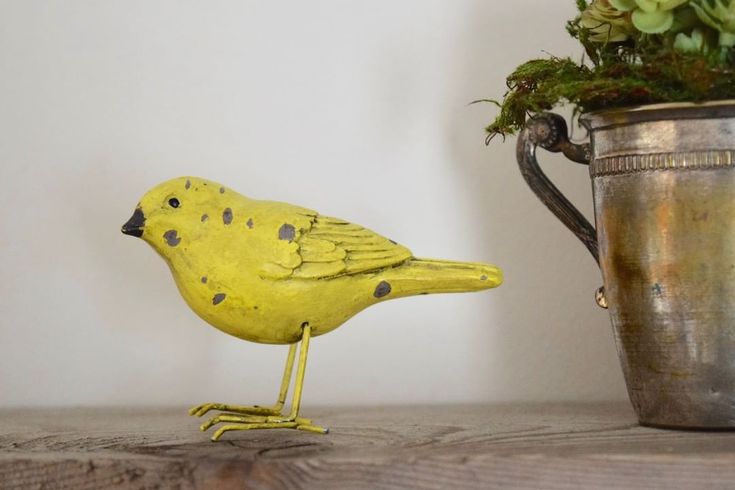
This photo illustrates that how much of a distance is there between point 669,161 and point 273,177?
44 cm

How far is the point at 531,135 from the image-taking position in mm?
800

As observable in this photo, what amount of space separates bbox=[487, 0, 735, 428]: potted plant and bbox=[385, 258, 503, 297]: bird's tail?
0.30ft

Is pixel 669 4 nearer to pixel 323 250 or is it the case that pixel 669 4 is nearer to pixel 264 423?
pixel 323 250

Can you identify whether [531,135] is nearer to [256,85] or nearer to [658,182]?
[658,182]

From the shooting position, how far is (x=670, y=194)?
2.37 feet

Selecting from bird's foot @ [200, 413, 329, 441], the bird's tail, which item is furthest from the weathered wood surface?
the bird's tail

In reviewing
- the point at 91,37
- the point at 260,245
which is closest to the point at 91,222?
the point at 91,37

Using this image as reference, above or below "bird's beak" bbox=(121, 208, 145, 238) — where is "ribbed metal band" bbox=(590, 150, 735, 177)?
above

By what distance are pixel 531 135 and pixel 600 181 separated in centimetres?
7

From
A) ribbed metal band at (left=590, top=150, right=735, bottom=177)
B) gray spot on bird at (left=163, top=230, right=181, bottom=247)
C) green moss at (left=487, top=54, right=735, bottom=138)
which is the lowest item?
gray spot on bird at (left=163, top=230, right=181, bottom=247)

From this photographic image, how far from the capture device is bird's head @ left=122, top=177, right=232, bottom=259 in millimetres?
766

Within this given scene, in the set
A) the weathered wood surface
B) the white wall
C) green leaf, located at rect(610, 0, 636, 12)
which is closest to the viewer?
the weathered wood surface

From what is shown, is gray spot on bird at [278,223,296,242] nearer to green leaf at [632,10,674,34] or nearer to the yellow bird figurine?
the yellow bird figurine

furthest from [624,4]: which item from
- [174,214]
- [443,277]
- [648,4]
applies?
[174,214]
